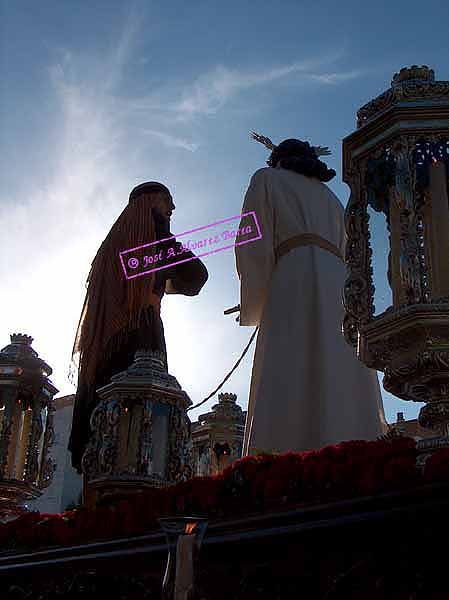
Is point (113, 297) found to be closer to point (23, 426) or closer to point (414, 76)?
point (23, 426)

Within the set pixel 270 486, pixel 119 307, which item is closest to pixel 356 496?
pixel 270 486

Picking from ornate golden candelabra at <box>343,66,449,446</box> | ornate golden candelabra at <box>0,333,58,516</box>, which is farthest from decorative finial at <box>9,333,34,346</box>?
ornate golden candelabra at <box>343,66,449,446</box>

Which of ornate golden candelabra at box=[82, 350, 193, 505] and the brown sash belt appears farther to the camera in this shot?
the brown sash belt

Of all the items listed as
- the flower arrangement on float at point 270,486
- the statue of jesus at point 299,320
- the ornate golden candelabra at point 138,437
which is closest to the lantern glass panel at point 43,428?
the ornate golden candelabra at point 138,437

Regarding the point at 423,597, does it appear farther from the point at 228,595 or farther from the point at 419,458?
the point at 228,595

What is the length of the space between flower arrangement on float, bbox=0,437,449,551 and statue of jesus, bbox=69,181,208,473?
6.72ft

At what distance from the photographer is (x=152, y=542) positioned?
1981mm

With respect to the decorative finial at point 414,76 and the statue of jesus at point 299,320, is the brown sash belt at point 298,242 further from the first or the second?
the decorative finial at point 414,76

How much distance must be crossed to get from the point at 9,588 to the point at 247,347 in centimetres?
230

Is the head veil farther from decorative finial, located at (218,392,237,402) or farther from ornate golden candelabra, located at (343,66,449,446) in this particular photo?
ornate golden candelabra, located at (343,66,449,446)

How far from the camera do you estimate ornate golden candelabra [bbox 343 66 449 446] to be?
2061 mm

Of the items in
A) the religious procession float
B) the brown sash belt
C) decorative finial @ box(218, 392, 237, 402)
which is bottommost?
the religious procession float

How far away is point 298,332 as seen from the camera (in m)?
3.86

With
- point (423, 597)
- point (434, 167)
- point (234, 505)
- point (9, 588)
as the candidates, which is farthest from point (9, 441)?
point (423, 597)
